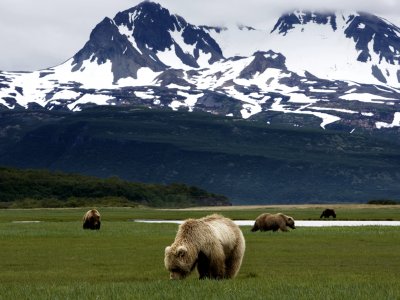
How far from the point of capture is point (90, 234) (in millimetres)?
58719

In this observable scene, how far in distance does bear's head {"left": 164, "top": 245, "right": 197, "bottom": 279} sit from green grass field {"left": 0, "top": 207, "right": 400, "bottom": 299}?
0.34m

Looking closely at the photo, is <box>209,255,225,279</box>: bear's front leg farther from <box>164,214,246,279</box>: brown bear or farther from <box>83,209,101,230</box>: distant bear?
<box>83,209,101,230</box>: distant bear

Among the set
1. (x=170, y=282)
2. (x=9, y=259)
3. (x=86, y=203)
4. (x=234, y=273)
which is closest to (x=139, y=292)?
(x=170, y=282)

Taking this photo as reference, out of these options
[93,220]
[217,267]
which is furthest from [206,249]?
[93,220]

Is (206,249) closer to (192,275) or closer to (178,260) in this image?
(178,260)

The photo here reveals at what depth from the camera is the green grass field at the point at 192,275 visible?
1071 inches

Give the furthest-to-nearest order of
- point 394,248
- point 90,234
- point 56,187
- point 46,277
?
point 56,187 → point 90,234 → point 394,248 → point 46,277

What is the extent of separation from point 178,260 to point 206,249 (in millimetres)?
1107

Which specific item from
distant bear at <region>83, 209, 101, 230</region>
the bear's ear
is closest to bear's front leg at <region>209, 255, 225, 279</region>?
the bear's ear

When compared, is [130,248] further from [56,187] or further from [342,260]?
[56,187]

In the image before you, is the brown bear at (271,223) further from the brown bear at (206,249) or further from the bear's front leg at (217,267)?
the bear's front leg at (217,267)

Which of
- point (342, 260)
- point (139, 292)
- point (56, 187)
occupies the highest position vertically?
point (139, 292)

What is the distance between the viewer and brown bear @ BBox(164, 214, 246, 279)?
2825 centimetres

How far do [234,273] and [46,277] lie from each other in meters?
7.00
